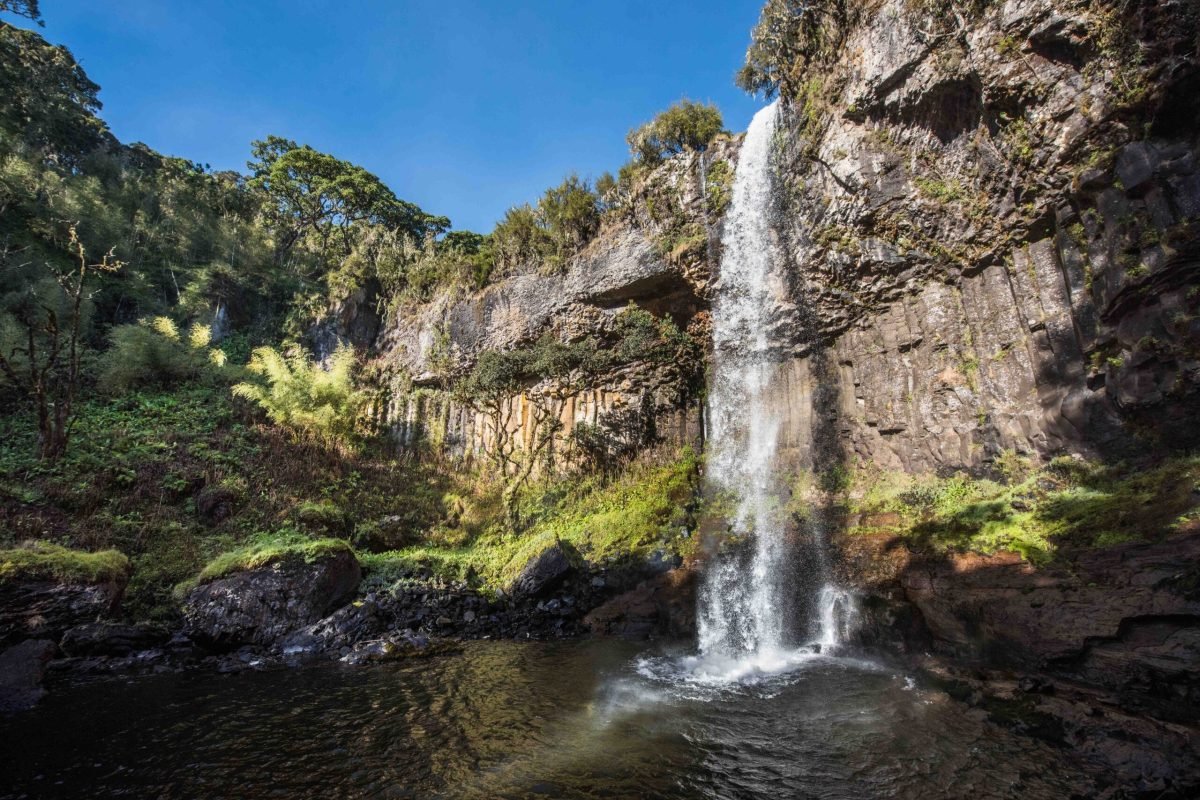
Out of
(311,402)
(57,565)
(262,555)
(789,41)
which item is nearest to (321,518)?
(262,555)

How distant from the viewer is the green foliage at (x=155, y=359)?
19.0m

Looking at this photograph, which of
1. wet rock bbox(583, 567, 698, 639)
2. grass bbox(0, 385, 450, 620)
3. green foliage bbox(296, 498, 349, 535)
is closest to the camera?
wet rock bbox(583, 567, 698, 639)

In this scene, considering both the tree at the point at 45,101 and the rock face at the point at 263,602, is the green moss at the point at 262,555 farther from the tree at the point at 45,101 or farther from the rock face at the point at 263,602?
the tree at the point at 45,101

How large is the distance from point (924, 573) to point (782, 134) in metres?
11.9

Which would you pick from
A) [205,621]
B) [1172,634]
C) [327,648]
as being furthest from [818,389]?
[205,621]

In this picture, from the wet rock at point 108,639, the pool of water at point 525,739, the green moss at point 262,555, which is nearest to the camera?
the pool of water at point 525,739

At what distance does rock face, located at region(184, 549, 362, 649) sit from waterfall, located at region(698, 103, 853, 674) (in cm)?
808

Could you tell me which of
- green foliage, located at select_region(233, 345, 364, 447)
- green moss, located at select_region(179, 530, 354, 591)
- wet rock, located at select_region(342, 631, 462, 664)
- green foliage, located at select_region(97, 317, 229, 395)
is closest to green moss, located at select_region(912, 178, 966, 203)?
wet rock, located at select_region(342, 631, 462, 664)

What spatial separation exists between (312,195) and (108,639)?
2844 centimetres

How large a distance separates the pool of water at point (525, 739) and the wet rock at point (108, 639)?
138cm

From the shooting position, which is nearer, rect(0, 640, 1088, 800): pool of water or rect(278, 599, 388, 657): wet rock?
rect(0, 640, 1088, 800): pool of water

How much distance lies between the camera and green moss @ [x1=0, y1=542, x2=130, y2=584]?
9.11 metres

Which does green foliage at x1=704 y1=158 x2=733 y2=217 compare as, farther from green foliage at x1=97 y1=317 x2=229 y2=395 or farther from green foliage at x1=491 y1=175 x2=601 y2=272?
green foliage at x1=97 y1=317 x2=229 y2=395

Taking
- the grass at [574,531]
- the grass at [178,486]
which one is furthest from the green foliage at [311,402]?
the grass at [574,531]
